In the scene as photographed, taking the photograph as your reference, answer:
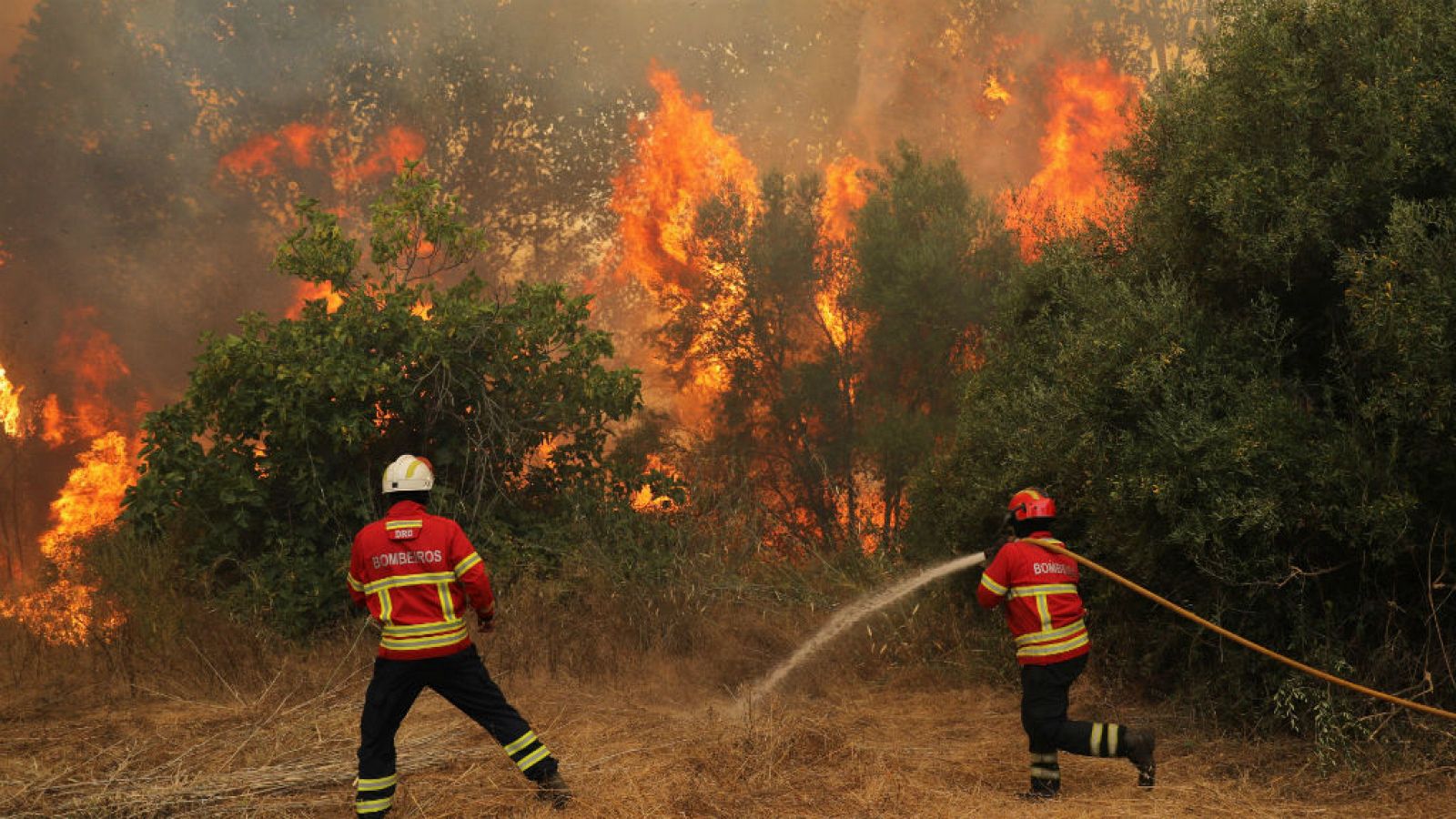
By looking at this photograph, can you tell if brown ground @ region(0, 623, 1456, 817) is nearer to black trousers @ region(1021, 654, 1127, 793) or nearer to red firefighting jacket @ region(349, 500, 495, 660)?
black trousers @ region(1021, 654, 1127, 793)

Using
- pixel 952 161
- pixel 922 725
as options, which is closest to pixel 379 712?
pixel 922 725

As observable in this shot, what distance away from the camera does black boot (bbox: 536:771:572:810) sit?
21.7 ft

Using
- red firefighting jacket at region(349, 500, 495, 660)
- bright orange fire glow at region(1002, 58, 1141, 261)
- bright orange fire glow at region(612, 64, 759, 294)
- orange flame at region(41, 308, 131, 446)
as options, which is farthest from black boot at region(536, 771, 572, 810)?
orange flame at region(41, 308, 131, 446)

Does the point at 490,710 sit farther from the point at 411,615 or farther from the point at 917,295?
the point at 917,295

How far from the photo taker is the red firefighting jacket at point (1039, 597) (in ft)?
22.1

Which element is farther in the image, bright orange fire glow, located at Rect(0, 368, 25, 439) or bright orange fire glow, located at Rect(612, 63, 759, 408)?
bright orange fire glow, located at Rect(612, 63, 759, 408)

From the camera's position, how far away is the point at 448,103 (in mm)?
32438

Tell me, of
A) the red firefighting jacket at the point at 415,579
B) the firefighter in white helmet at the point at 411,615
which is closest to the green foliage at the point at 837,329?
the firefighter in white helmet at the point at 411,615

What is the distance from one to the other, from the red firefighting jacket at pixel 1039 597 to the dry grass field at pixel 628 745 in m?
0.91

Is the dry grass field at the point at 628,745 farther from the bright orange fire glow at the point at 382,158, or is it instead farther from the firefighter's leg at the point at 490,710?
the bright orange fire glow at the point at 382,158

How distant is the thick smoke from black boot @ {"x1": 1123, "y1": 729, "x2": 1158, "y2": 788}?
26710 mm

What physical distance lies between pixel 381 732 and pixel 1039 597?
3808mm

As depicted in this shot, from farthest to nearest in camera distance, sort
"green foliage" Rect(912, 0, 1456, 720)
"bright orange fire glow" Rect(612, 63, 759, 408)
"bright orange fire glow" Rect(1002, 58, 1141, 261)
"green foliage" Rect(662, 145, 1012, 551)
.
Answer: "bright orange fire glow" Rect(1002, 58, 1141, 261) → "bright orange fire glow" Rect(612, 63, 759, 408) → "green foliage" Rect(662, 145, 1012, 551) → "green foliage" Rect(912, 0, 1456, 720)

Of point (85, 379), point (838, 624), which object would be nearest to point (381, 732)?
point (838, 624)
